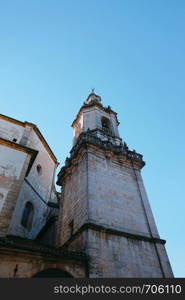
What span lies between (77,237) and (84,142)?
6751 millimetres

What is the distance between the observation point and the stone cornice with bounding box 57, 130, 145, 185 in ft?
55.1

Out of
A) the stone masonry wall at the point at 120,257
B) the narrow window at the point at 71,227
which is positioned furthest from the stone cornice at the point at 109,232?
the narrow window at the point at 71,227

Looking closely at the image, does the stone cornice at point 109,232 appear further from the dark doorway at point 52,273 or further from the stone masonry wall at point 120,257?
the dark doorway at point 52,273

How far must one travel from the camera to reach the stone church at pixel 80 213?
9.79 m

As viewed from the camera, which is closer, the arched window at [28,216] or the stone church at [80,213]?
the stone church at [80,213]

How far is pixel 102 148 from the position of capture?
16.8 m

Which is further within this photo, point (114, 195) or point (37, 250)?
point (114, 195)

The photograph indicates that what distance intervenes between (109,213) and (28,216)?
7859 mm

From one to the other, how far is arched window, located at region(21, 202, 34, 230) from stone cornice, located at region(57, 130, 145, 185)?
2.86 meters

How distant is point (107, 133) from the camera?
66.6 ft

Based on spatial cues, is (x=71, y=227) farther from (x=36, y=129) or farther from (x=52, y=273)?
(x=36, y=129)

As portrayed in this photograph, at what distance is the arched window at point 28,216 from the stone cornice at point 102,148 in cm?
286

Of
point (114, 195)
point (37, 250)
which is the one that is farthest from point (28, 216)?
point (37, 250)

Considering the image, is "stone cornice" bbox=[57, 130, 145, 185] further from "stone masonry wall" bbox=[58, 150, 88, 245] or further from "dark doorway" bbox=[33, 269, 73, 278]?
"dark doorway" bbox=[33, 269, 73, 278]
